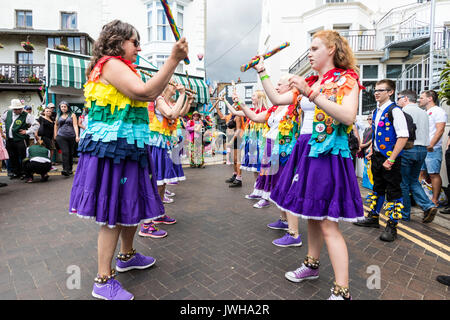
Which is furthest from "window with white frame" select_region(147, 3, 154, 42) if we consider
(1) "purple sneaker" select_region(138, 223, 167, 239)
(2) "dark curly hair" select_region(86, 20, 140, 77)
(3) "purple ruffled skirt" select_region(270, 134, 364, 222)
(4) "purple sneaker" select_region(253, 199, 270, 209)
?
(3) "purple ruffled skirt" select_region(270, 134, 364, 222)

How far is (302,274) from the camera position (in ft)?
8.45

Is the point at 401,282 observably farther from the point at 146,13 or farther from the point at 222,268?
the point at 146,13

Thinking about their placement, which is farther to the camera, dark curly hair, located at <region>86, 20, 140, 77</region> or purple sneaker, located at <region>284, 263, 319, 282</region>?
purple sneaker, located at <region>284, 263, 319, 282</region>

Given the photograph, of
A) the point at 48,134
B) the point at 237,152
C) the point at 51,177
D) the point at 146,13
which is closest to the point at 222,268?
the point at 237,152

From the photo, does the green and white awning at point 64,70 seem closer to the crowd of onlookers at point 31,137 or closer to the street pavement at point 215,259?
the crowd of onlookers at point 31,137

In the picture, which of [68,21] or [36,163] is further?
[68,21]

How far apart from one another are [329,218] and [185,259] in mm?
1703

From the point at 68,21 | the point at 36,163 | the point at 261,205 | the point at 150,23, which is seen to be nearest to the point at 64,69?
the point at 36,163

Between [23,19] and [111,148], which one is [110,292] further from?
[23,19]

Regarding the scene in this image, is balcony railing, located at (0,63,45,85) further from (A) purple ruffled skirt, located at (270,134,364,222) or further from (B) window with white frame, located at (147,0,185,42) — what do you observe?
(A) purple ruffled skirt, located at (270,134,364,222)

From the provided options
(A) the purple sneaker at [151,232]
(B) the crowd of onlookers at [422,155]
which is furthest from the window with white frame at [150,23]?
(A) the purple sneaker at [151,232]

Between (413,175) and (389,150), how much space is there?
1086mm

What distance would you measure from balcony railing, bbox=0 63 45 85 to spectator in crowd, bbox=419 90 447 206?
20.5 meters

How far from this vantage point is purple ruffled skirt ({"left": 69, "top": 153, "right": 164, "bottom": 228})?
208 cm
